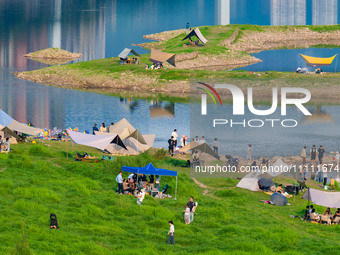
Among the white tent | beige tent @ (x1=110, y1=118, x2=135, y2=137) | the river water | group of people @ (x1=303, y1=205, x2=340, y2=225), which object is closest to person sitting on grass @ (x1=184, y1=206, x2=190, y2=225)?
group of people @ (x1=303, y1=205, x2=340, y2=225)

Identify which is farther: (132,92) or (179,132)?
(132,92)

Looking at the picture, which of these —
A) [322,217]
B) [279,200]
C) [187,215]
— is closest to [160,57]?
[279,200]

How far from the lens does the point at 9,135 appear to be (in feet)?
168

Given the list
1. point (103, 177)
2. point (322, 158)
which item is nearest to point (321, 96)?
point (322, 158)

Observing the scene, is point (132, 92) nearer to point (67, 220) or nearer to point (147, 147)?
point (147, 147)

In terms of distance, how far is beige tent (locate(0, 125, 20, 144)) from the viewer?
50.2 meters

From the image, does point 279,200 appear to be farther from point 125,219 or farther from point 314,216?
point 125,219

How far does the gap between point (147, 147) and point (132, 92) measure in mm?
36970

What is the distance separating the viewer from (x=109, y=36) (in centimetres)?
15488

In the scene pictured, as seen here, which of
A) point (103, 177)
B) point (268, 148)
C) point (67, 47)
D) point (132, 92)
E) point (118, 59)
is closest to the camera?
point (103, 177)

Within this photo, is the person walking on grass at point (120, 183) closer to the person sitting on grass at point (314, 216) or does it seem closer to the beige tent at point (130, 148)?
the person sitting on grass at point (314, 216)

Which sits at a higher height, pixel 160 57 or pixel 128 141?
pixel 160 57

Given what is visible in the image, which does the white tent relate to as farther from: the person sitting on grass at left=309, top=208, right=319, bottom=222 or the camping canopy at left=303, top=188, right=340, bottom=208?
the person sitting on grass at left=309, top=208, right=319, bottom=222

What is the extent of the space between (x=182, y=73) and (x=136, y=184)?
51236 mm
